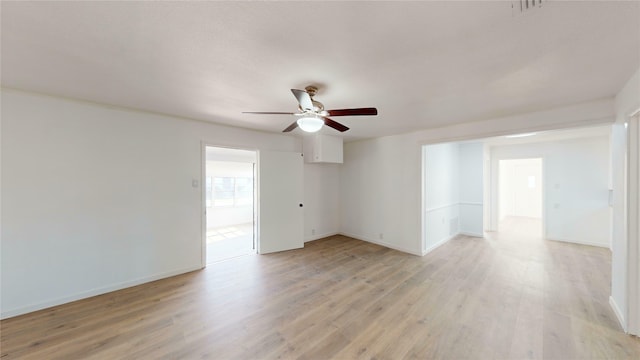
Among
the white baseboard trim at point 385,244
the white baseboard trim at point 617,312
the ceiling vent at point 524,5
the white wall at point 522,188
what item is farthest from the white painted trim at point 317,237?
the white wall at point 522,188

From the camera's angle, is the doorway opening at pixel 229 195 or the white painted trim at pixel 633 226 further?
the doorway opening at pixel 229 195

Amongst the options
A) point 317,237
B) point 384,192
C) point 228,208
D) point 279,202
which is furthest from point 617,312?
point 228,208

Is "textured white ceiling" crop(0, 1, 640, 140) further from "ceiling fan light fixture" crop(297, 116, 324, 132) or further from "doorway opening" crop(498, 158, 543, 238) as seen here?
"doorway opening" crop(498, 158, 543, 238)

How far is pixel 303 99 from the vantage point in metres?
1.88

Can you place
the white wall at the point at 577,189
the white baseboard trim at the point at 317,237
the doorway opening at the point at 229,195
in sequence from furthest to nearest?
the doorway opening at the point at 229,195 < the white baseboard trim at the point at 317,237 < the white wall at the point at 577,189

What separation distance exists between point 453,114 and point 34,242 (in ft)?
17.8

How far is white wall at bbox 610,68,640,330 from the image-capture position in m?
2.03

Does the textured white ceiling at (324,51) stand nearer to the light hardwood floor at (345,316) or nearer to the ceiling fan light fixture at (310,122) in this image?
the ceiling fan light fixture at (310,122)

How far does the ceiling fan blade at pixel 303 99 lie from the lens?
5.77ft

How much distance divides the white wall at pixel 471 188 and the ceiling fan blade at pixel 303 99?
5.44m

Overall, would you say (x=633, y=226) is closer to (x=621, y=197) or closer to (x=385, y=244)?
(x=621, y=197)

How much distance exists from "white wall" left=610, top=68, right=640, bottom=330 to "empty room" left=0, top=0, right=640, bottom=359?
0.03m

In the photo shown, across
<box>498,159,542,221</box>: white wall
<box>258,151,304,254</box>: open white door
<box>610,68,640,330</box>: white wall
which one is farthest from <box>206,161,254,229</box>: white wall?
<box>498,159,542,221</box>: white wall

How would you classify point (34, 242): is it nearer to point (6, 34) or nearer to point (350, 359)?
point (6, 34)
